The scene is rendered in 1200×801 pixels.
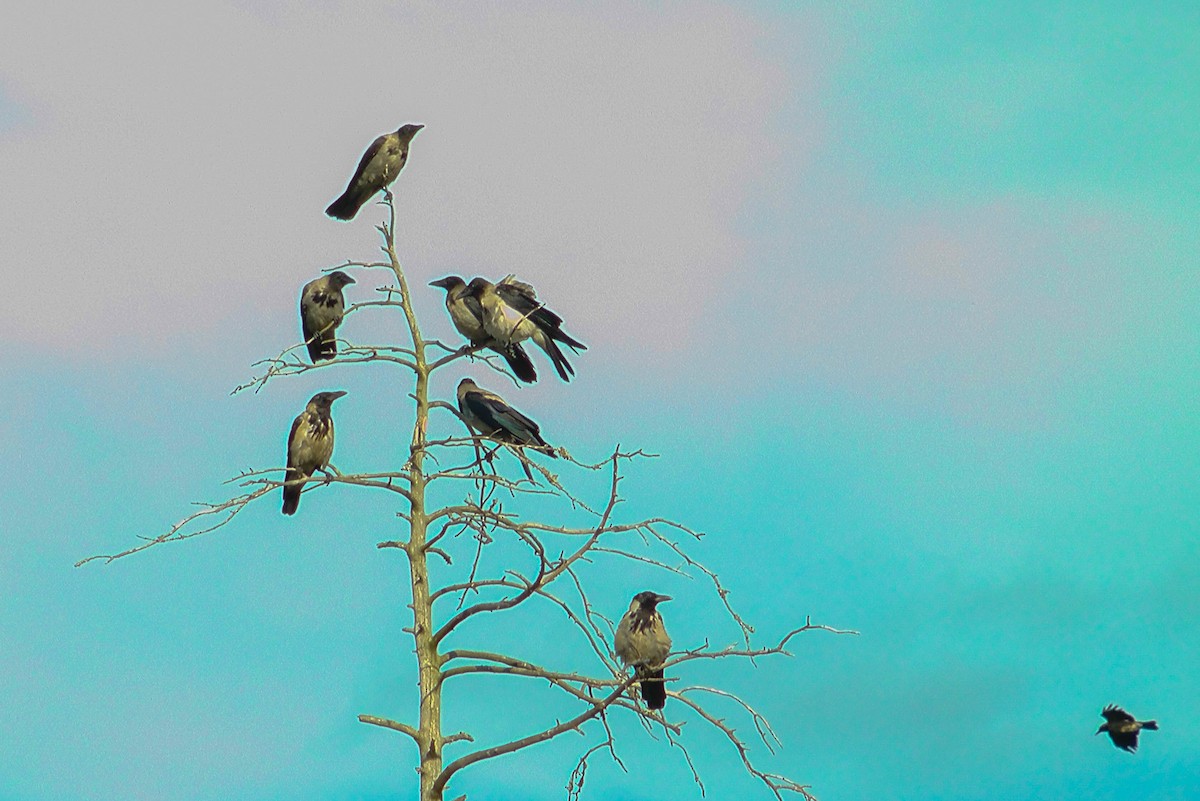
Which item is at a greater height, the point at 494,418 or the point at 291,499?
the point at 291,499

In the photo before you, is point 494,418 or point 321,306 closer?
point 494,418

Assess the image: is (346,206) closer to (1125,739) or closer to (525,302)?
(525,302)

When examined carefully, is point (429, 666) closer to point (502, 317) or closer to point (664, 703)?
point (664, 703)

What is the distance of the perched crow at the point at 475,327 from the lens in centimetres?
960

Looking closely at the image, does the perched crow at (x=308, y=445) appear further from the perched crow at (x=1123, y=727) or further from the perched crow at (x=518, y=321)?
the perched crow at (x=1123, y=727)

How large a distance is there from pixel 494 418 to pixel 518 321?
852 millimetres

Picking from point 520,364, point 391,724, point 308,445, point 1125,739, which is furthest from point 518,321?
point 1125,739

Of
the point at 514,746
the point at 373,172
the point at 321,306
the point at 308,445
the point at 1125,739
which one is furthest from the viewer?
the point at 1125,739

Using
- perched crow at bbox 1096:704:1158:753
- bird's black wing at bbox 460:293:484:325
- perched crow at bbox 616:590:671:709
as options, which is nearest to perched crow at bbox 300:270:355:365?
bird's black wing at bbox 460:293:484:325

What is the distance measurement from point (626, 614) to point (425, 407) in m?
2.05

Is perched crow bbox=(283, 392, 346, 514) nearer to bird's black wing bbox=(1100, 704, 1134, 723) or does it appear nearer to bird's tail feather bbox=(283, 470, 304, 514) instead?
bird's tail feather bbox=(283, 470, 304, 514)

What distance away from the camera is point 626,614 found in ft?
30.5

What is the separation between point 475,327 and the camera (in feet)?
32.4

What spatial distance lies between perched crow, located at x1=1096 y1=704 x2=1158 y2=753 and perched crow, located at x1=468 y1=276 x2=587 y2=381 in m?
7.63
